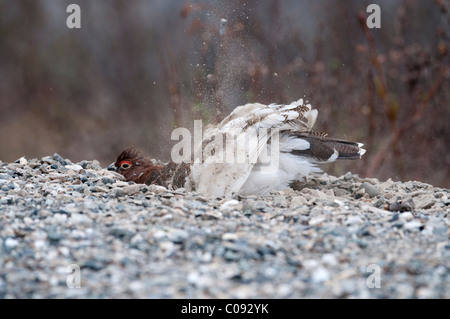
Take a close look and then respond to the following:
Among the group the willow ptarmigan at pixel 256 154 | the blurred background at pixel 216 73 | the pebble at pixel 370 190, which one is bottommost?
the pebble at pixel 370 190

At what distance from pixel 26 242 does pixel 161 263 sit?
792 mm

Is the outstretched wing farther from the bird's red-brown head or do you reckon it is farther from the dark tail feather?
the bird's red-brown head

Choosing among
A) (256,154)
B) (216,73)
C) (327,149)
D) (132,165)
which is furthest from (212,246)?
(216,73)

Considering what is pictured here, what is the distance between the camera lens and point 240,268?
2811 millimetres

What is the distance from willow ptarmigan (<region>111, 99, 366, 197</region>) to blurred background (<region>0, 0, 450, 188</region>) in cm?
107

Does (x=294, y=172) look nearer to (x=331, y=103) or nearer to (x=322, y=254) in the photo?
(x=322, y=254)

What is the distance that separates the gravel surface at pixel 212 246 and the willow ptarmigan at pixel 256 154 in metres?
0.36

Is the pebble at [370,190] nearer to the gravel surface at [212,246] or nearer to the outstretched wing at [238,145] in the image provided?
the gravel surface at [212,246]

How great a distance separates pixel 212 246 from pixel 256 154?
1640 mm

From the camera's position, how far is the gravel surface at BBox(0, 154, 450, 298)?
2.63 m

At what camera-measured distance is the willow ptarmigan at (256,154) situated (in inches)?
181

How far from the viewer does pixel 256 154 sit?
4.60 meters

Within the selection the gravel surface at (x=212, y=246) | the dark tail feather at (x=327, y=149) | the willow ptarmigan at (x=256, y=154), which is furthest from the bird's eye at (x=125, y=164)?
the dark tail feather at (x=327, y=149)

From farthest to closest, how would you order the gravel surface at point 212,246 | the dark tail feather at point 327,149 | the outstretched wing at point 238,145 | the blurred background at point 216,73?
the blurred background at point 216,73 → the dark tail feather at point 327,149 → the outstretched wing at point 238,145 → the gravel surface at point 212,246
